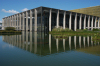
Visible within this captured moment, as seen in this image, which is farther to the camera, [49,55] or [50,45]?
[50,45]

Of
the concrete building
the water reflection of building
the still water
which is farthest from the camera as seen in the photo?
the concrete building

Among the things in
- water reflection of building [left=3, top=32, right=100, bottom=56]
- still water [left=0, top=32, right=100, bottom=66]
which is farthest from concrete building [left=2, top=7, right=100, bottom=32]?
still water [left=0, top=32, right=100, bottom=66]

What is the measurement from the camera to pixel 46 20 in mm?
44156

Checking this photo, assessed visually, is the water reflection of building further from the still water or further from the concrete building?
the concrete building

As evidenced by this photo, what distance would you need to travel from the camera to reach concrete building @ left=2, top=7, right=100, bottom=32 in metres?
40.0

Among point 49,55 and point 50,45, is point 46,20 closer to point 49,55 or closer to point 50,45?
point 50,45

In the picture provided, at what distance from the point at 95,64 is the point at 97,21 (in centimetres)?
6567

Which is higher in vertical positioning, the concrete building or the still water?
the concrete building

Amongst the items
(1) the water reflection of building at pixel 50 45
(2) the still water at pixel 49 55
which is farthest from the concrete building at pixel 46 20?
(2) the still water at pixel 49 55

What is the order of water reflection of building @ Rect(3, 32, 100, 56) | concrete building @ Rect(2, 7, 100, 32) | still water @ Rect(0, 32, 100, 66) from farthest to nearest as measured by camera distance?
concrete building @ Rect(2, 7, 100, 32)
water reflection of building @ Rect(3, 32, 100, 56)
still water @ Rect(0, 32, 100, 66)

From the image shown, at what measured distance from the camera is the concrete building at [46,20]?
40.0m

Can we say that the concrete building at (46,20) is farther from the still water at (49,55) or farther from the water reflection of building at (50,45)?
the still water at (49,55)

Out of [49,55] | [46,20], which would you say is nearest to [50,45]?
[49,55]

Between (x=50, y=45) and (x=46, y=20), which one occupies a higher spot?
(x=46, y=20)
